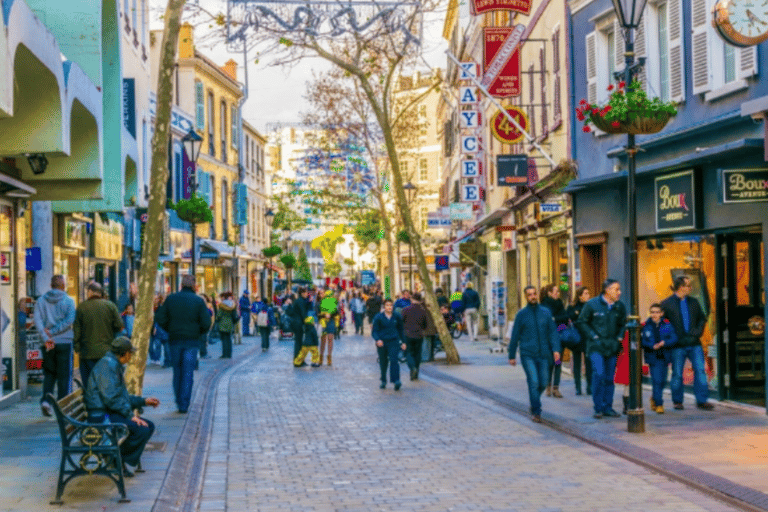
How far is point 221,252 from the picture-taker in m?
45.9

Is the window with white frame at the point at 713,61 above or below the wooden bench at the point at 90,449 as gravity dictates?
above


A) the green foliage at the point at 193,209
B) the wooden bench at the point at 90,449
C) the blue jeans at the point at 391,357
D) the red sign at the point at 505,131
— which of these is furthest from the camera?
the green foliage at the point at 193,209

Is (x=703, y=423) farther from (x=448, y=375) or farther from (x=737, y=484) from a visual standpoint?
(x=448, y=375)

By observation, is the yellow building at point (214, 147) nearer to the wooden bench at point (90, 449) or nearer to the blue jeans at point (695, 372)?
the blue jeans at point (695, 372)

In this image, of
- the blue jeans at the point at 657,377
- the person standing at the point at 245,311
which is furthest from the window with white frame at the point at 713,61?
the person standing at the point at 245,311

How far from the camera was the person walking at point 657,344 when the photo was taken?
15.1 metres

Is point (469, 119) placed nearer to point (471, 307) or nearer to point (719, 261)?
point (471, 307)

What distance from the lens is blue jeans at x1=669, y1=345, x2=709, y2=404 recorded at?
50.2 feet

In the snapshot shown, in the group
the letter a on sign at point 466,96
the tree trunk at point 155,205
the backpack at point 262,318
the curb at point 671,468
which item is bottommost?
the curb at point 671,468

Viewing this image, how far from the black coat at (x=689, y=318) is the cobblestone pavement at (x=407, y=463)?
7.76ft

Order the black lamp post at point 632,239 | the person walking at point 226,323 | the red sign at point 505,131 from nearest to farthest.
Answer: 1. the black lamp post at point 632,239
2. the red sign at point 505,131
3. the person walking at point 226,323

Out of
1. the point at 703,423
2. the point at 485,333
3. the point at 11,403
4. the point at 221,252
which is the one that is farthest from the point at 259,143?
the point at 703,423

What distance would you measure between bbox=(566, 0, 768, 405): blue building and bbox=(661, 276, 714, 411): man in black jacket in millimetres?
752

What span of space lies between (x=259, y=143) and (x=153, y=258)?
50.4 meters
